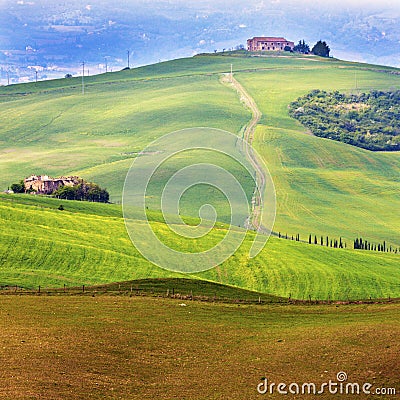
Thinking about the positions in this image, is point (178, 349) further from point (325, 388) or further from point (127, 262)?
point (127, 262)

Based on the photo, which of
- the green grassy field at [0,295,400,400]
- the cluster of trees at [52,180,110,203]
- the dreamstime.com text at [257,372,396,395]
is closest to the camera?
the dreamstime.com text at [257,372,396,395]

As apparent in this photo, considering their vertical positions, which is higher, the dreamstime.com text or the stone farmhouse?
the stone farmhouse

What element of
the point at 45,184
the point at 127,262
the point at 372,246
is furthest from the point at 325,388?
the point at 45,184

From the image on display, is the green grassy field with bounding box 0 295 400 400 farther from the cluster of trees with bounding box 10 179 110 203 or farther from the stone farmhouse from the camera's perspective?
the stone farmhouse

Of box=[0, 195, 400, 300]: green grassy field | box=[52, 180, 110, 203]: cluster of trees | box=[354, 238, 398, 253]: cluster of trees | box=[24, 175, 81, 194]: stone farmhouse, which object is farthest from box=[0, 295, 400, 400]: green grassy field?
box=[24, 175, 81, 194]: stone farmhouse

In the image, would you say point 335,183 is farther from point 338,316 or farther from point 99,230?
point 338,316

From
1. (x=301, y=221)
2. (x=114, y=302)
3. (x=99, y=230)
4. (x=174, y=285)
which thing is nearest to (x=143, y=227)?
(x=99, y=230)

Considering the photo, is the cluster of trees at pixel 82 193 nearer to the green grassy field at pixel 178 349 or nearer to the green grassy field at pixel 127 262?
the green grassy field at pixel 127 262
